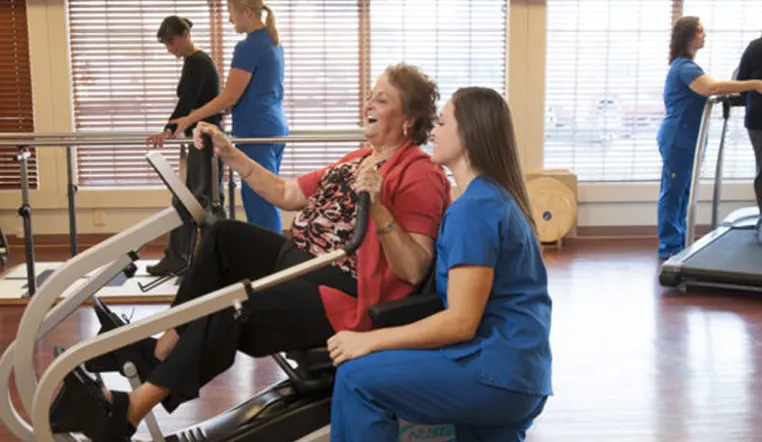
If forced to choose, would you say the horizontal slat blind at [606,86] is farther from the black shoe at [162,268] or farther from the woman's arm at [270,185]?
the woman's arm at [270,185]

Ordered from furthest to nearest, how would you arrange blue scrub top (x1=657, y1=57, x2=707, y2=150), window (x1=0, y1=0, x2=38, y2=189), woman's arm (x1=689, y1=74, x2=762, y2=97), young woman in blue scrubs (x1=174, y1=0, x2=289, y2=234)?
1. window (x1=0, y1=0, x2=38, y2=189)
2. blue scrub top (x1=657, y1=57, x2=707, y2=150)
3. woman's arm (x1=689, y1=74, x2=762, y2=97)
4. young woman in blue scrubs (x1=174, y1=0, x2=289, y2=234)

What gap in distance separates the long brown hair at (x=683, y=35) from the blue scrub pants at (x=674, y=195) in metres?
0.55

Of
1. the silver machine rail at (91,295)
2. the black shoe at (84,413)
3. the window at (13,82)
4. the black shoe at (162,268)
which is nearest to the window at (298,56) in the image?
the window at (13,82)

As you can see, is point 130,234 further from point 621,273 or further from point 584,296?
point 621,273

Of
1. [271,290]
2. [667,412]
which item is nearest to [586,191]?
[667,412]

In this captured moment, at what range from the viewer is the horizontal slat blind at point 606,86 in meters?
6.17

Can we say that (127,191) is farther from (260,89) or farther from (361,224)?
(361,224)

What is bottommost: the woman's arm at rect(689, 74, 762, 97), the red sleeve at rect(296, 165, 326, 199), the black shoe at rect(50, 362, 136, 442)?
the black shoe at rect(50, 362, 136, 442)

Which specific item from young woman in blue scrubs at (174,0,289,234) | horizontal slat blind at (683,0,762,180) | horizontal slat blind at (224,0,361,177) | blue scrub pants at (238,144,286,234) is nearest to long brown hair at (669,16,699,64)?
horizontal slat blind at (683,0,762,180)

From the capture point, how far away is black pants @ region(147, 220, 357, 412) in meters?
2.20

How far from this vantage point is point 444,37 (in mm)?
6152

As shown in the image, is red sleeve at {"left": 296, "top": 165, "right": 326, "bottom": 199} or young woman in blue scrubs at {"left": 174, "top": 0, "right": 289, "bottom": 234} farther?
young woman in blue scrubs at {"left": 174, "top": 0, "right": 289, "bottom": 234}

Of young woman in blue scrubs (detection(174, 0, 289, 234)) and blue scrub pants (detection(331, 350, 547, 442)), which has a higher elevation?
young woman in blue scrubs (detection(174, 0, 289, 234))

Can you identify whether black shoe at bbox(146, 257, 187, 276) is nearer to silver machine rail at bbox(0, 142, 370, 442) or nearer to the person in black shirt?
the person in black shirt
